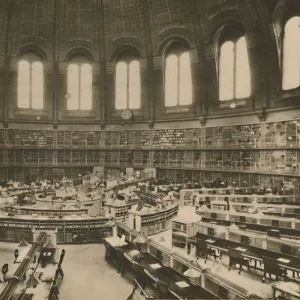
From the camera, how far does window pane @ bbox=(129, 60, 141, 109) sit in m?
26.0

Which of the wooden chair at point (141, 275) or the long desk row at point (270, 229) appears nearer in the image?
the wooden chair at point (141, 275)

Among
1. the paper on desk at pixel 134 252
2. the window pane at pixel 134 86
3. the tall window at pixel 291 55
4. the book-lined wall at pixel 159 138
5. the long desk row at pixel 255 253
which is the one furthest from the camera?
the window pane at pixel 134 86

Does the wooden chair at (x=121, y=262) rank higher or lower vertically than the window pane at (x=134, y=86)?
lower

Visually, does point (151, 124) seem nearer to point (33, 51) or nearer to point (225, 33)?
point (225, 33)

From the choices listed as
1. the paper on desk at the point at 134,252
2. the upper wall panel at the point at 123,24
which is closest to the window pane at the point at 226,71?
the upper wall panel at the point at 123,24

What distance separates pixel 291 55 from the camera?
61.7 ft

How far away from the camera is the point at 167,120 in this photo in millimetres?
24484

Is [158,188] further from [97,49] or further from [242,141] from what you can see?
[97,49]

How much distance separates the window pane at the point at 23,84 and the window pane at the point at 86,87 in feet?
12.0

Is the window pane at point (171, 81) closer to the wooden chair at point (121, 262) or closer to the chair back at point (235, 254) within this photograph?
the chair back at point (235, 254)

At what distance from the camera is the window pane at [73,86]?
86.3ft

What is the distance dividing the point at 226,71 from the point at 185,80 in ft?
9.98

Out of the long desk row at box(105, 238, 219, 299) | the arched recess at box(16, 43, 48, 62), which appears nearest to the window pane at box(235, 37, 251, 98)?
the arched recess at box(16, 43, 48, 62)

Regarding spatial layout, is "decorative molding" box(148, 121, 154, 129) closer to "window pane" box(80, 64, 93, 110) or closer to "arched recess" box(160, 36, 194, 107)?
"arched recess" box(160, 36, 194, 107)
